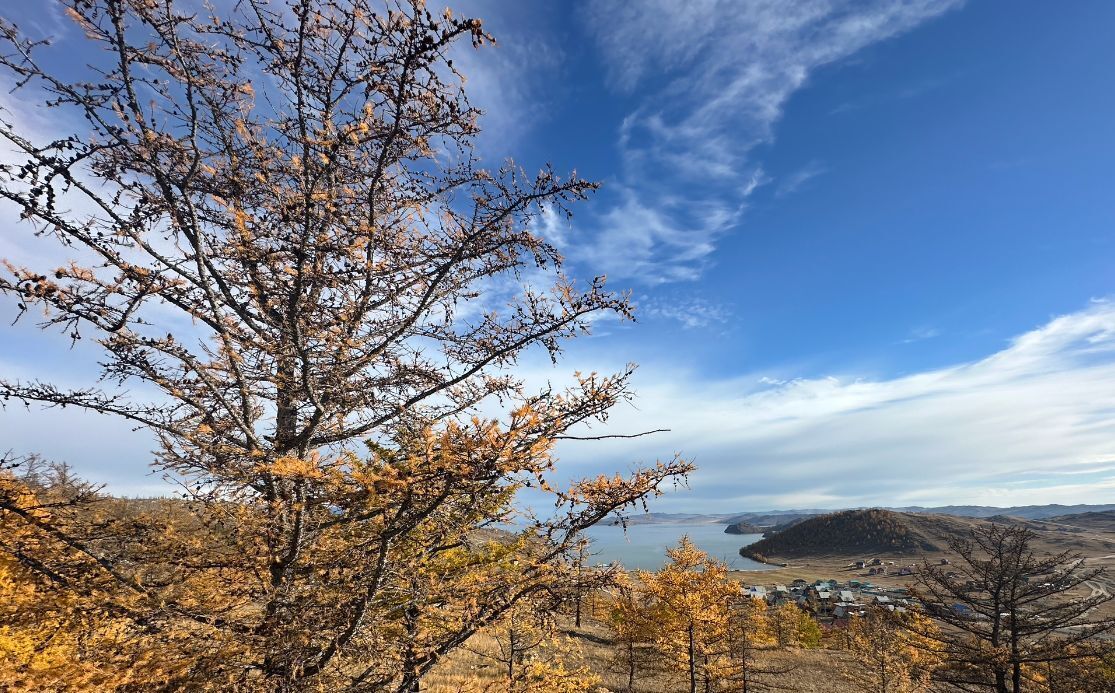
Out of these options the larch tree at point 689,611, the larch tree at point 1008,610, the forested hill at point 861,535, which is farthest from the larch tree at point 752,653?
the forested hill at point 861,535

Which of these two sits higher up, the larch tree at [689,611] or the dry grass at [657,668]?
the larch tree at [689,611]

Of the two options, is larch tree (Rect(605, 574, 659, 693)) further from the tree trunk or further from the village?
the village

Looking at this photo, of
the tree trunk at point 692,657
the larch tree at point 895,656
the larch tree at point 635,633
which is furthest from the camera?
the larch tree at point 635,633

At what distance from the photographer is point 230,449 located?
3.42 m

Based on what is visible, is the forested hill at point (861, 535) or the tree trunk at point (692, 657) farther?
the forested hill at point (861, 535)

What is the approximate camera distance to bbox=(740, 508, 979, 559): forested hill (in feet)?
468

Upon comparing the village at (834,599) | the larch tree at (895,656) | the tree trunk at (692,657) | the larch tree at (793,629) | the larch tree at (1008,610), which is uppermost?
the larch tree at (1008,610)

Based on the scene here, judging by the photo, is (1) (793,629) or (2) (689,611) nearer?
(2) (689,611)

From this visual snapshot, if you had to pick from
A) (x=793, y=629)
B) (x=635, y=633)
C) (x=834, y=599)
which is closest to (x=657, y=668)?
(x=635, y=633)

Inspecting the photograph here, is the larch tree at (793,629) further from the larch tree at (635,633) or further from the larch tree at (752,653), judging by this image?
the larch tree at (635,633)

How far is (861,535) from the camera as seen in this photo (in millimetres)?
158375

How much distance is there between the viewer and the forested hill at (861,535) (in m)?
143

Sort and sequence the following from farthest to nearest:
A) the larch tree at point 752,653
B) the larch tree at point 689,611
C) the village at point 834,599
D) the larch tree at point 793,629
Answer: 1. the village at point 834,599
2. the larch tree at point 793,629
3. the larch tree at point 752,653
4. the larch tree at point 689,611

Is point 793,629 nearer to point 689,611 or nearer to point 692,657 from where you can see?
point 692,657
